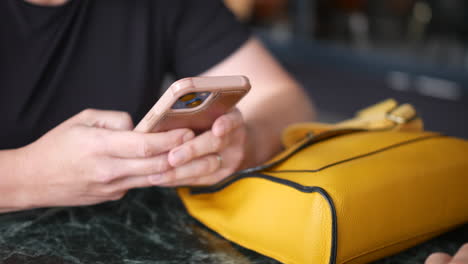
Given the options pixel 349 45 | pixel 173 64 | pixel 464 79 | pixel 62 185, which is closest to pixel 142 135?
pixel 62 185

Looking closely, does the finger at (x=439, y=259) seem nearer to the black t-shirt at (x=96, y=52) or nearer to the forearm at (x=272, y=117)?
the forearm at (x=272, y=117)

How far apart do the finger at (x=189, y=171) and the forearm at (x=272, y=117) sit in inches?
4.6

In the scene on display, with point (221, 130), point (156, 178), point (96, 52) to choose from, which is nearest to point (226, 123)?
point (221, 130)

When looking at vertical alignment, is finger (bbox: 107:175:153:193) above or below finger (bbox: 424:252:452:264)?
above

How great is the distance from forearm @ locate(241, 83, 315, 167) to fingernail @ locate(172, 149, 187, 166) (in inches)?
7.3

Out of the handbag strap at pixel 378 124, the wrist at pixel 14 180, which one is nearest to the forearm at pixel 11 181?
the wrist at pixel 14 180

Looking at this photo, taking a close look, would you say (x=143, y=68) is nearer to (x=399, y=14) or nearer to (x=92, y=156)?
(x=92, y=156)

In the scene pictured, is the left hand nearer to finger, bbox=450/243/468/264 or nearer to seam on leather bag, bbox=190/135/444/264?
seam on leather bag, bbox=190/135/444/264

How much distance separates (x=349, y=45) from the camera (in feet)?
17.5

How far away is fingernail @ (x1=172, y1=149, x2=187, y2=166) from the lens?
792 mm

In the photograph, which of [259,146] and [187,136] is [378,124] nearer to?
[259,146]

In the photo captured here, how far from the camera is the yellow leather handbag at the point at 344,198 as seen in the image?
670mm

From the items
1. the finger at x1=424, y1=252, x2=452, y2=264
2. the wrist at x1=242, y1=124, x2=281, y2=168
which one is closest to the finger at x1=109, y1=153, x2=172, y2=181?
the wrist at x1=242, y1=124, x2=281, y2=168

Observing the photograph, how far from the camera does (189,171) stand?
832 millimetres
